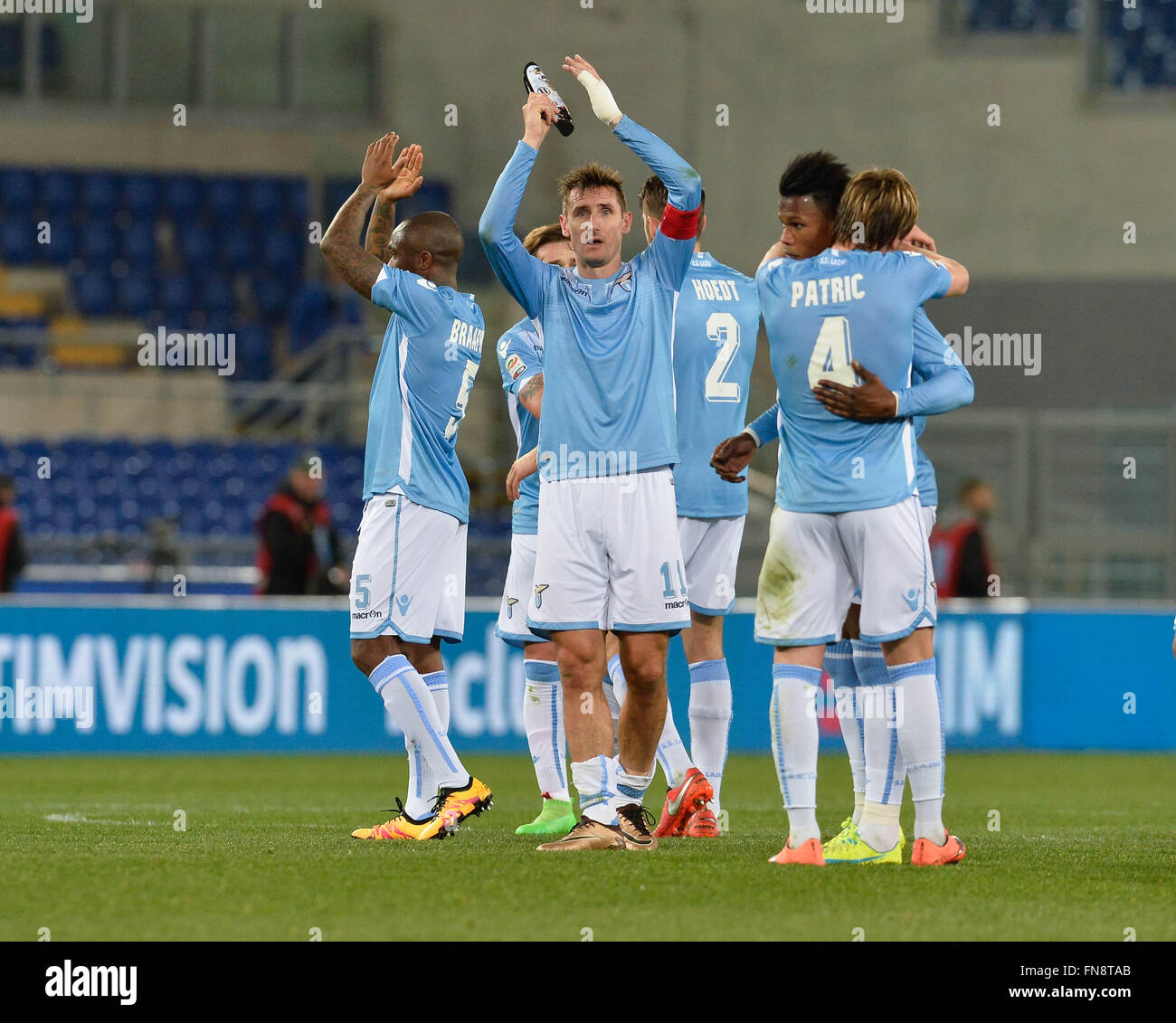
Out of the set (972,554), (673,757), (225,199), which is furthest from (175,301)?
(673,757)

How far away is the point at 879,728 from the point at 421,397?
2.02 metres

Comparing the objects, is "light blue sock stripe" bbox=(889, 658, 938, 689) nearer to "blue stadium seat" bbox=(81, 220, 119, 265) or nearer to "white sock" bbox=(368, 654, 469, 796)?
"white sock" bbox=(368, 654, 469, 796)

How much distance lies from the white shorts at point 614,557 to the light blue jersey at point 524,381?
1.04 m

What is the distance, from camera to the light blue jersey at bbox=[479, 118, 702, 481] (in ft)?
19.0

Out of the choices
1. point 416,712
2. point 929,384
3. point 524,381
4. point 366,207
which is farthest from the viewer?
point 524,381

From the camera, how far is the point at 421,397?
645cm

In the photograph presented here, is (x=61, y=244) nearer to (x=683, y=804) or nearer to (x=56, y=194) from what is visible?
(x=56, y=194)

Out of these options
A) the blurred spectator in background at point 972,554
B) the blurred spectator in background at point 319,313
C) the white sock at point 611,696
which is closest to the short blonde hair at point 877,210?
the white sock at point 611,696

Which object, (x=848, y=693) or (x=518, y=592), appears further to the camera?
(x=518, y=592)

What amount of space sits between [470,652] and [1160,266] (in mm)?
10011

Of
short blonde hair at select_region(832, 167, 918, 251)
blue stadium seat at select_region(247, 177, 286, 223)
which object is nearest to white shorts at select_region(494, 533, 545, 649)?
short blonde hair at select_region(832, 167, 918, 251)

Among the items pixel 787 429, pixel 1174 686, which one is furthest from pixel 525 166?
pixel 1174 686

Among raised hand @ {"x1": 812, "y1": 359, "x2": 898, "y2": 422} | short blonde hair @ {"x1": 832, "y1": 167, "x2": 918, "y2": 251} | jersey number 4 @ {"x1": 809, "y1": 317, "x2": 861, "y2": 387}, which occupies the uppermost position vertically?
short blonde hair @ {"x1": 832, "y1": 167, "x2": 918, "y2": 251}

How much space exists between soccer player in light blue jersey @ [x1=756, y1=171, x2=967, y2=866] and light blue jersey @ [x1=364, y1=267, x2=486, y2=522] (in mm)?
1423
